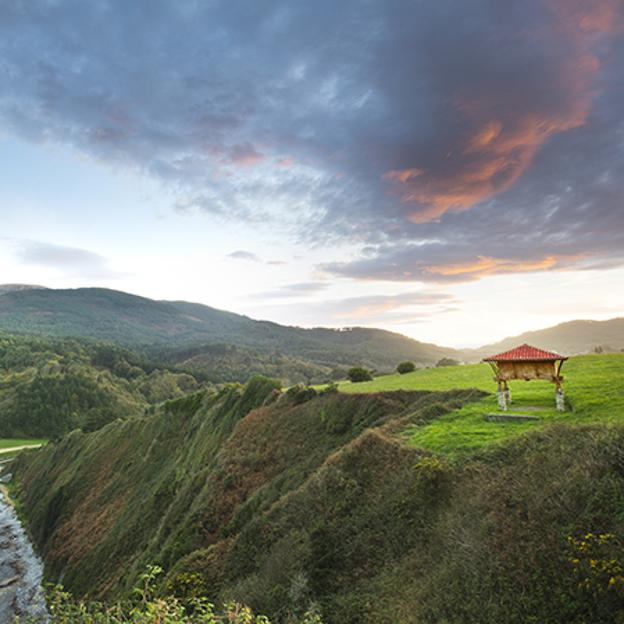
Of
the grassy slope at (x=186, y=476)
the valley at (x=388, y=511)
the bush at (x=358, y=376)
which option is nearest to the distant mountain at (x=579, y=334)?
the bush at (x=358, y=376)

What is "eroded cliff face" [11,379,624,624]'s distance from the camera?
870cm

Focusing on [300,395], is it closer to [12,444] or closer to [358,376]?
[358,376]

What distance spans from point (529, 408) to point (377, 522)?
949cm

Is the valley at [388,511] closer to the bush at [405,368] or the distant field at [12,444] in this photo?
the bush at [405,368]

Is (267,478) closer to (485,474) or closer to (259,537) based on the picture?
(259,537)

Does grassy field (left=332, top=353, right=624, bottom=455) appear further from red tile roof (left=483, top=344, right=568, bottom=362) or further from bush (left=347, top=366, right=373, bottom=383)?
bush (left=347, top=366, right=373, bottom=383)

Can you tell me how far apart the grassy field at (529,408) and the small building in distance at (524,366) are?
1.16 m

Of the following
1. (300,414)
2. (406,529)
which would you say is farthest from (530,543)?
(300,414)

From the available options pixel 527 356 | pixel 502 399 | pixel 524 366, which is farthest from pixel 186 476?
pixel 527 356

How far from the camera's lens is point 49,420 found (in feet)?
468

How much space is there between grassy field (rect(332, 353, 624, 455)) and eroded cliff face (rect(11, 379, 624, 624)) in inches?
48.3

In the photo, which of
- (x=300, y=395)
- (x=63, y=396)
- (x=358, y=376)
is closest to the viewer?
(x=300, y=395)

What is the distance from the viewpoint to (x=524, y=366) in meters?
18.3

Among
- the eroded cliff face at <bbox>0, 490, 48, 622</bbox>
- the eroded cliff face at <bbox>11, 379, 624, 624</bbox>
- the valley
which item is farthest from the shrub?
the eroded cliff face at <bbox>0, 490, 48, 622</bbox>
